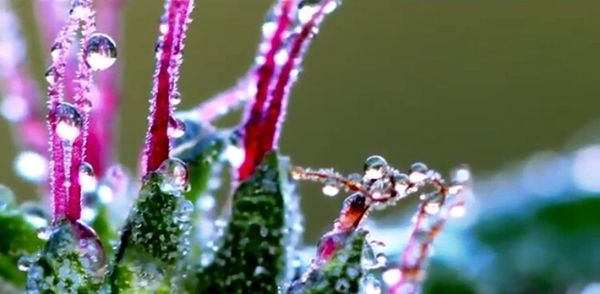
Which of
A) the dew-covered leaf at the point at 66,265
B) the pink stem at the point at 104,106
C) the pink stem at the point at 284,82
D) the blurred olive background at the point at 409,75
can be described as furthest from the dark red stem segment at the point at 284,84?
the blurred olive background at the point at 409,75

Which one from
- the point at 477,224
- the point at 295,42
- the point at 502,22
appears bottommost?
the point at 295,42

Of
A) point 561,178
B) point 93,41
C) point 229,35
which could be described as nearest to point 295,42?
point 93,41

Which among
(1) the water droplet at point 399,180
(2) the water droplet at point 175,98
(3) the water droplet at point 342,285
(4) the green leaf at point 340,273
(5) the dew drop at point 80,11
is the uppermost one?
(5) the dew drop at point 80,11

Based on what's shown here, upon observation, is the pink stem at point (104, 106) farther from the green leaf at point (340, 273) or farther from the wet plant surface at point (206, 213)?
the green leaf at point (340, 273)

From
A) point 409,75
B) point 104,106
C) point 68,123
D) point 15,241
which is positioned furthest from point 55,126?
point 409,75

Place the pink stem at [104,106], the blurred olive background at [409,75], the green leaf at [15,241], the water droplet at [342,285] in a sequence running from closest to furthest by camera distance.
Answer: the water droplet at [342,285], the green leaf at [15,241], the pink stem at [104,106], the blurred olive background at [409,75]

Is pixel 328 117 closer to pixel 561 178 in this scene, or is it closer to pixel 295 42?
pixel 561 178

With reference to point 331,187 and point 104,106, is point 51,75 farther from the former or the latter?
point 104,106
